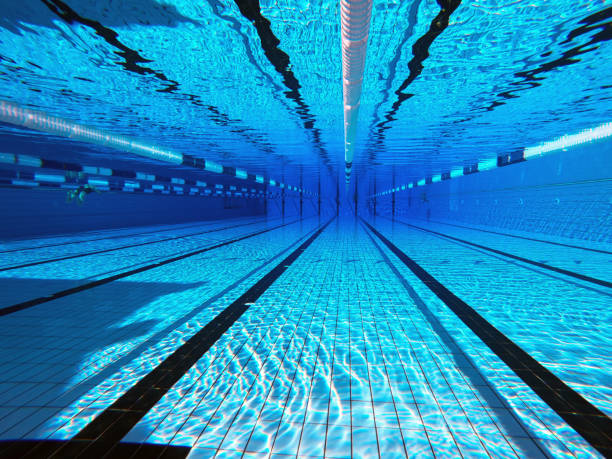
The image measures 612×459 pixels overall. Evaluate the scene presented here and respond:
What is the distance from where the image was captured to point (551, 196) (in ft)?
31.8

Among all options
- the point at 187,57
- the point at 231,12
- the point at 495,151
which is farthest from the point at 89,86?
the point at 495,151

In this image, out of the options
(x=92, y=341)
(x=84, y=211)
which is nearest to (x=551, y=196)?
(x=92, y=341)

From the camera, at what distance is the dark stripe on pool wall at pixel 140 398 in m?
1.50

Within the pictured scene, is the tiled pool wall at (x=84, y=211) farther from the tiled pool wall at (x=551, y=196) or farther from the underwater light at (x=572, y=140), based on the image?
the tiled pool wall at (x=551, y=196)

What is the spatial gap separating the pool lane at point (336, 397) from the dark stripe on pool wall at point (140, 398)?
6cm

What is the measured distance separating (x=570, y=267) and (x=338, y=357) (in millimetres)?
5083

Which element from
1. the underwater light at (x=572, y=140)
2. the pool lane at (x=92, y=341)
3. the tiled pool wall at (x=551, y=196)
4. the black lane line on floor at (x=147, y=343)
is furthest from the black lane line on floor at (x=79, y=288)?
the tiled pool wall at (x=551, y=196)

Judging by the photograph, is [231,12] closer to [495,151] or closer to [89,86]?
[89,86]

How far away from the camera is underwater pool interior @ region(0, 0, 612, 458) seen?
167 centimetres

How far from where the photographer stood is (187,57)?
10.4 feet

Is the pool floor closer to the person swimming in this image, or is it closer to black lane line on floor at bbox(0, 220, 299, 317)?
black lane line on floor at bbox(0, 220, 299, 317)

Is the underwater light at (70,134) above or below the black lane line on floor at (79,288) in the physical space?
above

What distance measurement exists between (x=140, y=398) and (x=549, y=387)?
252 cm

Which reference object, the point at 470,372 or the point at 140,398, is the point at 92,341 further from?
the point at 470,372
